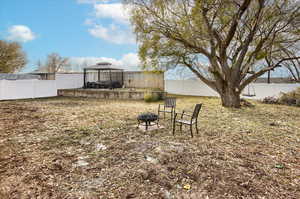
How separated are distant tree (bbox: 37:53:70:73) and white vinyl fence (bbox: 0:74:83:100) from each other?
32.0 ft

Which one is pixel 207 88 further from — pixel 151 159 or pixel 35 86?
pixel 35 86

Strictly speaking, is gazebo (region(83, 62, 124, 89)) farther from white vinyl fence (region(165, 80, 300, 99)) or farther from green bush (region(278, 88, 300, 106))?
green bush (region(278, 88, 300, 106))

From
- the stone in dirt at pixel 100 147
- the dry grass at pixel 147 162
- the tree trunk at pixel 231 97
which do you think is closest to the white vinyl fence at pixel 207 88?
the tree trunk at pixel 231 97

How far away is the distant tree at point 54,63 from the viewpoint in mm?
22219

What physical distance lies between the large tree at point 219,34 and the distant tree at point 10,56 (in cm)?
1470

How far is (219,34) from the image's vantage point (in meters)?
7.86

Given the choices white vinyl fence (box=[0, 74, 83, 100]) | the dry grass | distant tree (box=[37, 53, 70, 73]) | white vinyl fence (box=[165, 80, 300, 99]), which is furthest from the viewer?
distant tree (box=[37, 53, 70, 73])

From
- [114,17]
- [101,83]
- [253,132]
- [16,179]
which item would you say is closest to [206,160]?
[253,132]

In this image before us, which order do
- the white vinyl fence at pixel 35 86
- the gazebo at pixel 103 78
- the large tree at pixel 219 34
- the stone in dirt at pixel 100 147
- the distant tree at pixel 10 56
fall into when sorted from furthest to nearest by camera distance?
1. the distant tree at pixel 10 56
2. the gazebo at pixel 103 78
3. the white vinyl fence at pixel 35 86
4. the large tree at pixel 219 34
5. the stone in dirt at pixel 100 147

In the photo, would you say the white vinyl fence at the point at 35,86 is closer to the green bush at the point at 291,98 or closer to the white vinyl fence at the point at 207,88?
the white vinyl fence at the point at 207,88

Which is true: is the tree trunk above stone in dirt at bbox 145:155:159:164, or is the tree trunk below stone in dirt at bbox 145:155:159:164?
above

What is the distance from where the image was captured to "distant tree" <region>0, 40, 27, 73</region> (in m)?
16.4

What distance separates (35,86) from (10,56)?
26.7ft

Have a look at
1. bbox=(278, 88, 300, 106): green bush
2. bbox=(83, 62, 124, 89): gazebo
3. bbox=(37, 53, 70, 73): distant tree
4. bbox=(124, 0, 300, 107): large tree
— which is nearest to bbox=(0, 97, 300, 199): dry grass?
bbox=(124, 0, 300, 107): large tree
